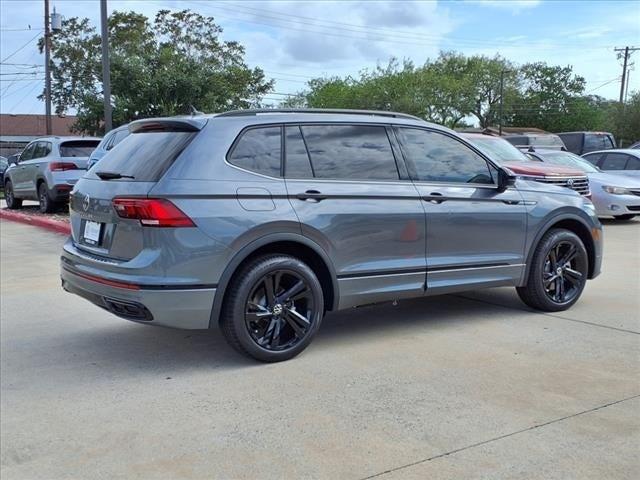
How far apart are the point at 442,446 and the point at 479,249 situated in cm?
253

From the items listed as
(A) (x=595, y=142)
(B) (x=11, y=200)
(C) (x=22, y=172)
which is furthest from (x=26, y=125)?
(A) (x=595, y=142)

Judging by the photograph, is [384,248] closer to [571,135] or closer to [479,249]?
[479,249]

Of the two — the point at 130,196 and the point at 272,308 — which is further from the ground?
the point at 130,196

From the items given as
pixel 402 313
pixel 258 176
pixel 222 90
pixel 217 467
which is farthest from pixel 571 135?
pixel 217 467

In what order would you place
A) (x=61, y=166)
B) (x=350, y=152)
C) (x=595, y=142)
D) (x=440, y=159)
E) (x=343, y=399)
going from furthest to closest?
(x=595, y=142), (x=61, y=166), (x=440, y=159), (x=350, y=152), (x=343, y=399)

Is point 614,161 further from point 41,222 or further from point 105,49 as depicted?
point 41,222

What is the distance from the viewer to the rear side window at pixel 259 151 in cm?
477

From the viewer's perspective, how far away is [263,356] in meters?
4.75

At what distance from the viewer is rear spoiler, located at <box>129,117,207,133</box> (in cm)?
478

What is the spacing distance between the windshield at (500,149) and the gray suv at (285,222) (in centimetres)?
620

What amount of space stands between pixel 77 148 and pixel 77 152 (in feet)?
0.36

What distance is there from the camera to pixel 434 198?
545cm

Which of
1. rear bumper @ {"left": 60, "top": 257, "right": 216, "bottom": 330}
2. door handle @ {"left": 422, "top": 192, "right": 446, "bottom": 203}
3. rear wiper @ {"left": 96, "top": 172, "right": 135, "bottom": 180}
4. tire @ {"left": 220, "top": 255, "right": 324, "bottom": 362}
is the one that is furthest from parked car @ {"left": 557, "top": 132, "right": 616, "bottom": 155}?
rear bumper @ {"left": 60, "top": 257, "right": 216, "bottom": 330}

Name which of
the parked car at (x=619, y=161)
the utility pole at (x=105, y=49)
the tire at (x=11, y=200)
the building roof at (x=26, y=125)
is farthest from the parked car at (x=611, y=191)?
the building roof at (x=26, y=125)
